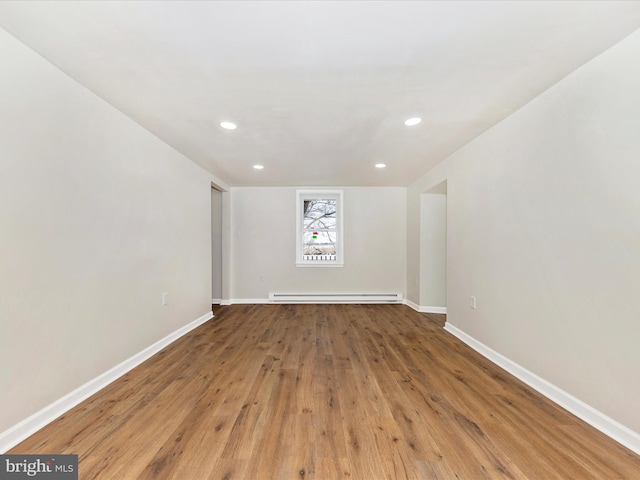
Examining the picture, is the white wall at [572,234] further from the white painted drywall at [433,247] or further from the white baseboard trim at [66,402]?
the white baseboard trim at [66,402]

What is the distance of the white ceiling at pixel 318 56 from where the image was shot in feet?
4.13

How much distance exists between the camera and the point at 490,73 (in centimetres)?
170

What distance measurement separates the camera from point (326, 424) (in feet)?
5.27

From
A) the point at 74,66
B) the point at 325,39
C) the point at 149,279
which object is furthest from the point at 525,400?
the point at 74,66

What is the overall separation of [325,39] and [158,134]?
2097 mm

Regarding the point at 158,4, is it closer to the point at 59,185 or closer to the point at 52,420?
the point at 59,185

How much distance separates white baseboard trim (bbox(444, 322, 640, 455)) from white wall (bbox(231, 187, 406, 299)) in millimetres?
2590

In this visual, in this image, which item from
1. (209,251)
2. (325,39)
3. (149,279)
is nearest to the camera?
(325,39)

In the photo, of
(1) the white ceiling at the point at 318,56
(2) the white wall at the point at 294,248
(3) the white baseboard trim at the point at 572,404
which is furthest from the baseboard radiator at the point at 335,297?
(1) the white ceiling at the point at 318,56

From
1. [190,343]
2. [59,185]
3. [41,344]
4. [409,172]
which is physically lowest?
[190,343]

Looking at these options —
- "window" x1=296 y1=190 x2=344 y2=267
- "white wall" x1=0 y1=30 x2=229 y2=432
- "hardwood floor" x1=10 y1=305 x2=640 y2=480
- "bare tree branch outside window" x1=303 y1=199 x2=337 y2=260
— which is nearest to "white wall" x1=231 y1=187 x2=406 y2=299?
"window" x1=296 y1=190 x2=344 y2=267

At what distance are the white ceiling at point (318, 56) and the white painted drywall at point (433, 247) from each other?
1901mm

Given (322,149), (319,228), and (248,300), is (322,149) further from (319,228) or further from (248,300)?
(248,300)

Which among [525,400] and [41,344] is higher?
[41,344]
